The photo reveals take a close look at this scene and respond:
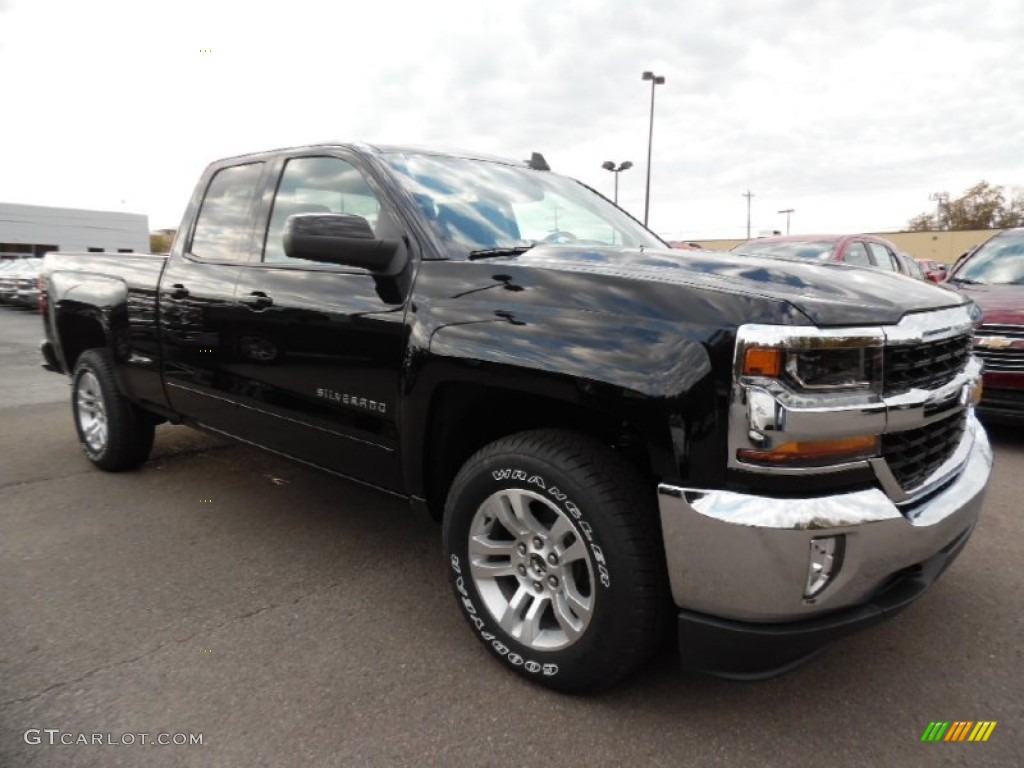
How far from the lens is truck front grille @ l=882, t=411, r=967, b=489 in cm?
205

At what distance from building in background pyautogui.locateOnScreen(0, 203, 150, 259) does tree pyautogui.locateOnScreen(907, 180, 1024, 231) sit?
68.8 metres

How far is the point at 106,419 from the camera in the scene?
4.61m

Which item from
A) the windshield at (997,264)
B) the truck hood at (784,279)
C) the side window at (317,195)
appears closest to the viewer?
the truck hood at (784,279)

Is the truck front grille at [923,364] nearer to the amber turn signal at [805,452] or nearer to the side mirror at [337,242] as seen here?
the amber turn signal at [805,452]

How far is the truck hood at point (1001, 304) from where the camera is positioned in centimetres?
515

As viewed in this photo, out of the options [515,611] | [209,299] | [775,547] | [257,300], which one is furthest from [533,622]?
[209,299]

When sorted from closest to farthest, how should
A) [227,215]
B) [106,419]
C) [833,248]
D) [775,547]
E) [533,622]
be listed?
[775,547], [533,622], [227,215], [106,419], [833,248]

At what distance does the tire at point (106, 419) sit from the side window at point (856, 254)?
7261 mm

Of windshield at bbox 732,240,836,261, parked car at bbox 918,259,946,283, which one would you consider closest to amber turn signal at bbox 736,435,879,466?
parked car at bbox 918,259,946,283

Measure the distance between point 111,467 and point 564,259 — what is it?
3.73 meters

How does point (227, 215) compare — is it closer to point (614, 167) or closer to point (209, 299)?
point (209, 299)

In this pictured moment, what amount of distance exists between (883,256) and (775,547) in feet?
28.2

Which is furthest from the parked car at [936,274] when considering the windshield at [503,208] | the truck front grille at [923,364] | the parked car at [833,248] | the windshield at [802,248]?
the truck front grille at [923,364]

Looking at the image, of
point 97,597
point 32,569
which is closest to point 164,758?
point 97,597
